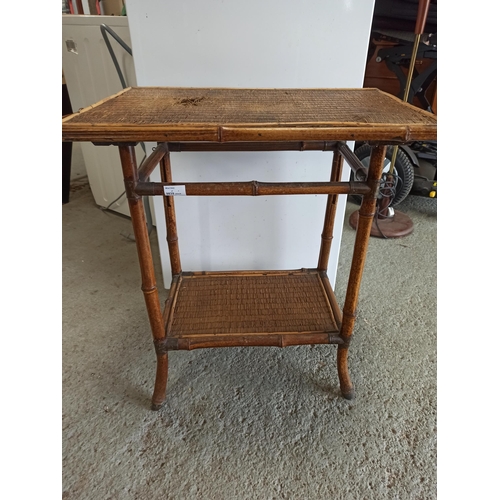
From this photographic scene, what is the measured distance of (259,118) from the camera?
2.13 feet

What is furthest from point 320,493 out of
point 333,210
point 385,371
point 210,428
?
point 333,210

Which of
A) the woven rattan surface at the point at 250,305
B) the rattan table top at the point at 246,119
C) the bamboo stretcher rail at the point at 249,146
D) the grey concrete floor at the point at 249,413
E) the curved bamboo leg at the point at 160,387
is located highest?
the rattan table top at the point at 246,119

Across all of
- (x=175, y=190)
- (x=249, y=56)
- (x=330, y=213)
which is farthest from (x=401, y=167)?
(x=175, y=190)

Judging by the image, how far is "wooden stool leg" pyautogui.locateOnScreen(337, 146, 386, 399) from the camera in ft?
2.37

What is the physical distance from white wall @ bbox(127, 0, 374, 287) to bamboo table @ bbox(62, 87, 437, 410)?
0.44 feet

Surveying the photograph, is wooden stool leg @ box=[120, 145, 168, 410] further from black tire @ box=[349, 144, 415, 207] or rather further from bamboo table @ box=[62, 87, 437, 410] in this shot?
black tire @ box=[349, 144, 415, 207]

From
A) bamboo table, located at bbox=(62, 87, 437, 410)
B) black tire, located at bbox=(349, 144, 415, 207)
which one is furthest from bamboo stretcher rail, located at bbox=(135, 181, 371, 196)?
black tire, located at bbox=(349, 144, 415, 207)

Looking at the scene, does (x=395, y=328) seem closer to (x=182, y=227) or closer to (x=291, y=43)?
(x=182, y=227)

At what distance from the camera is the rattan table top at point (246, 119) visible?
23.2 inches

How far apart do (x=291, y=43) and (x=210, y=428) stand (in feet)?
3.37

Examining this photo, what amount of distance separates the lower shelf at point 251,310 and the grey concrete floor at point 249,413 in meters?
0.18

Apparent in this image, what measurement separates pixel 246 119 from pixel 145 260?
0.38 m

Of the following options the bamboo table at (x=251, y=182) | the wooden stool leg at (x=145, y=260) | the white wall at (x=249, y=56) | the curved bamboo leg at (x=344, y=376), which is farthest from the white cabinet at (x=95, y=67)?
the curved bamboo leg at (x=344, y=376)

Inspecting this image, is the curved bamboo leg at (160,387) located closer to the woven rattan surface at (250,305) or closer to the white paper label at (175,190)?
the woven rattan surface at (250,305)
